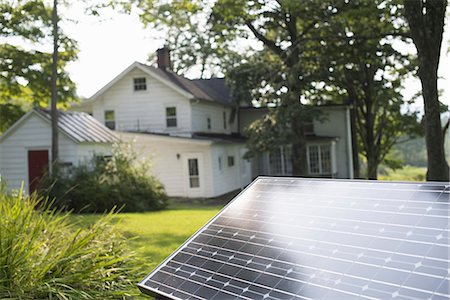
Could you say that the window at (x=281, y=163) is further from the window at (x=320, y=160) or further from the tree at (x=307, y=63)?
the tree at (x=307, y=63)

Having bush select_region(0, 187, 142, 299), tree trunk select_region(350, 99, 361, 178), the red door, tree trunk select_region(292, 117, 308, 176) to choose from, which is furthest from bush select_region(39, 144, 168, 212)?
tree trunk select_region(350, 99, 361, 178)

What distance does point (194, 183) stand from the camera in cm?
2420

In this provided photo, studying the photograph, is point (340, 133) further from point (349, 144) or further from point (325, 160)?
point (325, 160)

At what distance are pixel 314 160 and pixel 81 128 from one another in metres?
15.1

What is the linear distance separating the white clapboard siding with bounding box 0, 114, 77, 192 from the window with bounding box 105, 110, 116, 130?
309 inches

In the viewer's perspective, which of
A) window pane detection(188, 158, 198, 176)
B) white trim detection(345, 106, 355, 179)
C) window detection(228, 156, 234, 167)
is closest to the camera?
A: window pane detection(188, 158, 198, 176)

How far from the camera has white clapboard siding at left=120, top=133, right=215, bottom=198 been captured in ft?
78.5

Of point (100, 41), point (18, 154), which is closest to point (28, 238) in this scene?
point (100, 41)

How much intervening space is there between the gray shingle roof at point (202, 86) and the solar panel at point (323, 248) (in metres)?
21.5

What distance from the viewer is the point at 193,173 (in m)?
24.4

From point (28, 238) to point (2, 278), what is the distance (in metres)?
0.58

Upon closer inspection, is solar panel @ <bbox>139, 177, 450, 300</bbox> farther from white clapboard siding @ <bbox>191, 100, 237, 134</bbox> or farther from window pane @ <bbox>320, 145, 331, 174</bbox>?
window pane @ <bbox>320, 145, 331, 174</bbox>

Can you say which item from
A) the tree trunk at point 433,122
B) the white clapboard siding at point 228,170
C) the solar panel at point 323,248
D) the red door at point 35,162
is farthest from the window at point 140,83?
the solar panel at point 323,248

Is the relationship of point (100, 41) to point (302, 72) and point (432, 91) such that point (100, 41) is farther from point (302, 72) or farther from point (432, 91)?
point (432, 91)
